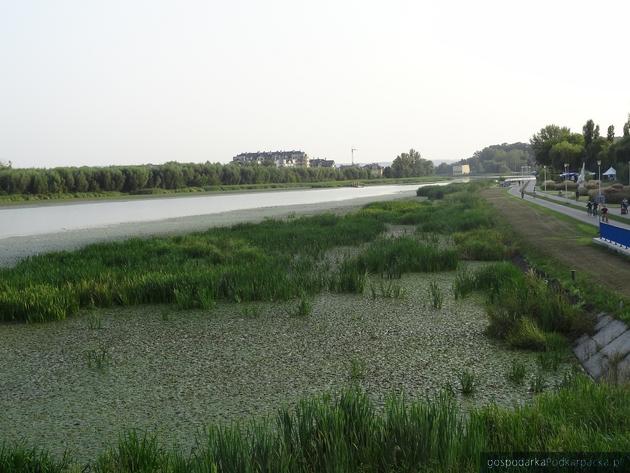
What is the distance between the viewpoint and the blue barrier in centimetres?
1562

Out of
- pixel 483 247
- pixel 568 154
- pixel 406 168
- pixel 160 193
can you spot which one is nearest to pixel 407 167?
pixel 406 168

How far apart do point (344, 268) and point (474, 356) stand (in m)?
7.95

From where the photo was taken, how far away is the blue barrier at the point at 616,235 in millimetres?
15620

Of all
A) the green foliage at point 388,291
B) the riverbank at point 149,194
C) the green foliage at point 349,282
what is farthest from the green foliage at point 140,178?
the green foliage at point 388,291

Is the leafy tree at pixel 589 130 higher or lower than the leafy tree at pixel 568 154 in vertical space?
higher

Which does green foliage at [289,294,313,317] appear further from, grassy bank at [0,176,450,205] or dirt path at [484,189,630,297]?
grassy bank at [0,176,450,205]

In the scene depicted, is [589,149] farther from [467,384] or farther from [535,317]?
[467,384]

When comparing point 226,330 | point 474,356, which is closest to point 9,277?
point 226,330

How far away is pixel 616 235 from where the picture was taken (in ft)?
53.9

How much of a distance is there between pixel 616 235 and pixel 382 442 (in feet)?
44.0

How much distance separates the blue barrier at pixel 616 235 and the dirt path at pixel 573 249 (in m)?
0.38

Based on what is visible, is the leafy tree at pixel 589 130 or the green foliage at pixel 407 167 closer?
the leafy tree at pixel 589 130

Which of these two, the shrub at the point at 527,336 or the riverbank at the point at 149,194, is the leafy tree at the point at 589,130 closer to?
the riverbank at the point at 149,194

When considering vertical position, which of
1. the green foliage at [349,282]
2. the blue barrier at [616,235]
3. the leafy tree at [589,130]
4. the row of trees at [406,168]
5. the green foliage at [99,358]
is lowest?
the row of trees at [406,168]
